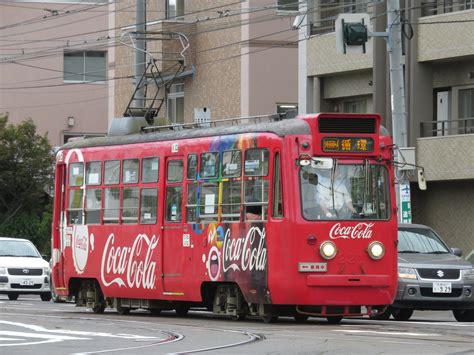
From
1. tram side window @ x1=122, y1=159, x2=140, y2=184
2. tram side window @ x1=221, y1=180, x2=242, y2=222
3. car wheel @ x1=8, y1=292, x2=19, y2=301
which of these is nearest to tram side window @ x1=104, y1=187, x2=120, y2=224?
tram side window @ x1=122, y1=159, x2=140, y2=184

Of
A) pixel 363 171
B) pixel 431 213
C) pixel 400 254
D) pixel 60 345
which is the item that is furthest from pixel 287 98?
pixel 60 345

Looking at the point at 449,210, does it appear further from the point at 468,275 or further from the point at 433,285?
the point at 433,285

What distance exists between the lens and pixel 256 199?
21250 mm

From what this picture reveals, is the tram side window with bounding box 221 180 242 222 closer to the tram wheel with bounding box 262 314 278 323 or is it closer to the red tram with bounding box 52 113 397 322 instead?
the red tram with bounding box 52 113 397 322

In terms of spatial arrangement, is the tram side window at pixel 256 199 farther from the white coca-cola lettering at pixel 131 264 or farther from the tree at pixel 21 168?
the tree at pixel 21 168

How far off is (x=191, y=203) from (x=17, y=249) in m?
14.0

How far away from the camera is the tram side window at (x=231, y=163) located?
71.2 ft

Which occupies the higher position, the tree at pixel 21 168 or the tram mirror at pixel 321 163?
the tree at pixel 21 168

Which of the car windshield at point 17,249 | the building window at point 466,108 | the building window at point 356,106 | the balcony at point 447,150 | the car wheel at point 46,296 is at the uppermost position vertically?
the building window at point 356,106

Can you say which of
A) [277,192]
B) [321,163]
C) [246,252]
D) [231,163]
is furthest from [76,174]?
[321,163]

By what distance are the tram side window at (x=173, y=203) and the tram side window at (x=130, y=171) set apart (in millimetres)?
1020

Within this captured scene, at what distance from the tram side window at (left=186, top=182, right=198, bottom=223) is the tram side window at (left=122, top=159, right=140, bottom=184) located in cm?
158

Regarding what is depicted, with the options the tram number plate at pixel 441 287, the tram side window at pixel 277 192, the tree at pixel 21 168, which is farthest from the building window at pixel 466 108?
the tree at pixel 21 168

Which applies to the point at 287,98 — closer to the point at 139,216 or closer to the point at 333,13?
the point at 333,13
